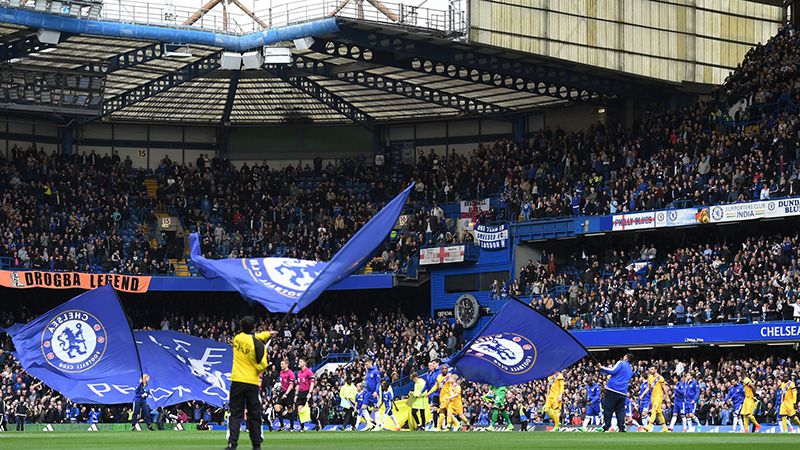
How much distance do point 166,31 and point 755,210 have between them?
76.2 ft

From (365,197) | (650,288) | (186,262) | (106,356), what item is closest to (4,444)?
(106,356)

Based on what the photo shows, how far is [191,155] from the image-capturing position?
6994 centimetres

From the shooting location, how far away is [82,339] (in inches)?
1405

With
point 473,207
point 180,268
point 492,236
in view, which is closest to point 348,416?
point 492,236

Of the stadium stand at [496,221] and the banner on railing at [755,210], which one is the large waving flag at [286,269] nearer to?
the stadium stand at [496,221]

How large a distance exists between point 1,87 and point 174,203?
12014 millimetres

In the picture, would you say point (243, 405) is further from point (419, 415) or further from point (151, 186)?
point (151, 186)

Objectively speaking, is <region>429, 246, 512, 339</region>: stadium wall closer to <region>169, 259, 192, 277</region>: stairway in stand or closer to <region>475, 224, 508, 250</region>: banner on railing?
<region>475, 224, 508, 250</region>: banner on railing

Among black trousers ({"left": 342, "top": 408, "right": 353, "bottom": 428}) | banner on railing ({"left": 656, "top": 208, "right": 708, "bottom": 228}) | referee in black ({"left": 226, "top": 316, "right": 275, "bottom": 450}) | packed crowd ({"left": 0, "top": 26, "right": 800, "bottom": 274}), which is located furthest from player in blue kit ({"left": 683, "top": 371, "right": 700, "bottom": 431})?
referee in black ({"left": 226, "top": 316, "right": 275, "bottom": 450})

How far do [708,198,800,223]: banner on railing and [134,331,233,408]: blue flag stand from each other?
19329mm

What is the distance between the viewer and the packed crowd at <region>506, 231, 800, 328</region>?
4522 cm

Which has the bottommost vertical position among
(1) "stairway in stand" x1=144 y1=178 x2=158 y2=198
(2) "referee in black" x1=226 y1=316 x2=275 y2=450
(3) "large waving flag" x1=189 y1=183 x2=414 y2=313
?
(2) "referee in black" x1=226 y1=316 x2=275 y2=450

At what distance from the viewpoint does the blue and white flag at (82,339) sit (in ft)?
117

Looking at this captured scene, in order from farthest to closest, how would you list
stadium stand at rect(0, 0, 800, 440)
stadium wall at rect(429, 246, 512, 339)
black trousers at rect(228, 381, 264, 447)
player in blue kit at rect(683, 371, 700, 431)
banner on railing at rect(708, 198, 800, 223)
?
stadium wall at rect(429, 246, 512, 339) < banner on railing at rect(708, 198, 800, 223) < stadium stand at rect(0, 0, 800, 440) < player in blue kit at rect(683, 371, 700, 431) < black trousers at rect(228, 381, 264, 447)
